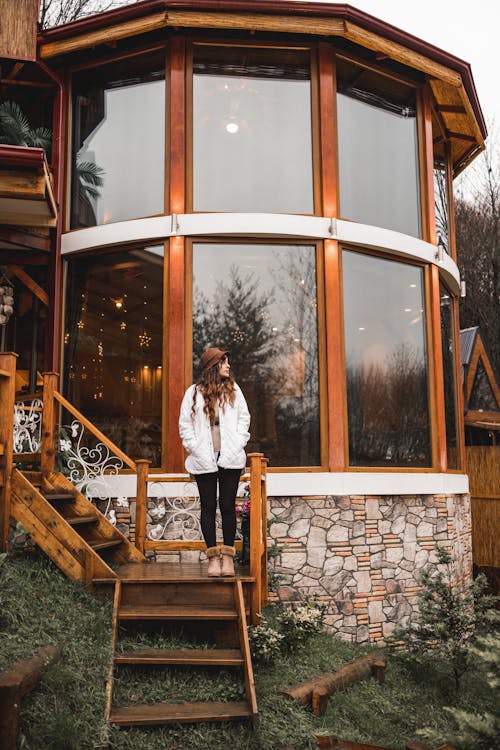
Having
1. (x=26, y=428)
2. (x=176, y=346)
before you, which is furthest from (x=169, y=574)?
(x=176, y=346)

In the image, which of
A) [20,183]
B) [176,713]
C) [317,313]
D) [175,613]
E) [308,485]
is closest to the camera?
[176,713]

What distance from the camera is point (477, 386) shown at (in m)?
16.0

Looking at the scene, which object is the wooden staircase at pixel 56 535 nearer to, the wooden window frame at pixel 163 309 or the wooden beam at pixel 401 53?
the wooden window frame at pixel 163 309

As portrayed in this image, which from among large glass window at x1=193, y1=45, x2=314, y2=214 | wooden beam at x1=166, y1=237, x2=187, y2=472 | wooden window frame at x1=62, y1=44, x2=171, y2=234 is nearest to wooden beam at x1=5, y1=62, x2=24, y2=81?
wooden window frame at x1=62, y1=44, x2=171, y2=234

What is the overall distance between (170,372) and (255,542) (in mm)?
2764

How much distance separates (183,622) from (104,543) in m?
1.21

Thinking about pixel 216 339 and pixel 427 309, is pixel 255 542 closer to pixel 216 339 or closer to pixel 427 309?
pixel 216 339

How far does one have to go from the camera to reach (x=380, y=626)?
8086 millimetres

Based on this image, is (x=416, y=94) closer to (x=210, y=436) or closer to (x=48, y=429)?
(x=210, y=436)

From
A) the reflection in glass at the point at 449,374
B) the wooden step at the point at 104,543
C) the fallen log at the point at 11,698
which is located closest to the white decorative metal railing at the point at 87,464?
the wooden step at the point at 104,543

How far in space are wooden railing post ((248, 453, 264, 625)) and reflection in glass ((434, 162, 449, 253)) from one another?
5.80 m

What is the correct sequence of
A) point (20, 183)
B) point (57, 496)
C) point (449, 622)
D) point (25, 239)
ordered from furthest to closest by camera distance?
1. point (25, 239)
2. point (20, 183)
3. point (449, 622)
4. point (57, 496)

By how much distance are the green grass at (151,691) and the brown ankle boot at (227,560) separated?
59 cm

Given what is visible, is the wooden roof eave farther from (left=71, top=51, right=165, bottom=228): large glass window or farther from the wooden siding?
the wooden siding
